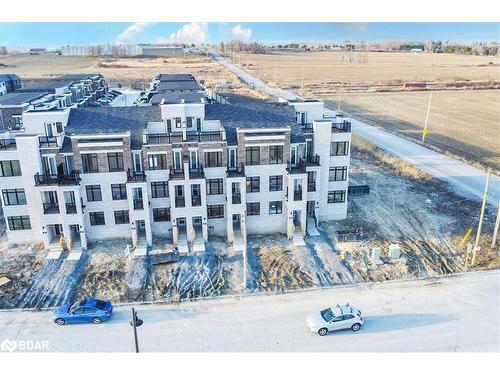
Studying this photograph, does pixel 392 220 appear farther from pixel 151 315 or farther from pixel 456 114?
pixel 456 114

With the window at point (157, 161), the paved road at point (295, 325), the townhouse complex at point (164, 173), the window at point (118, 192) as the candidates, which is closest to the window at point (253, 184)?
the townhouse complex at point (164, 173)

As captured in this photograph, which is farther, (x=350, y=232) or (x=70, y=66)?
(x=70, y=66)

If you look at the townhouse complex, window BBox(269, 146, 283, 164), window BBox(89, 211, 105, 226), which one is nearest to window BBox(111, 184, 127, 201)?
the townhouse complex

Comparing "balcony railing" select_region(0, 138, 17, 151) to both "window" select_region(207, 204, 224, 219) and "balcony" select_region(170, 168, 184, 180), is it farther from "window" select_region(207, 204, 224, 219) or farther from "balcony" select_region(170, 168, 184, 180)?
"window" select_region(207, 204, 224, 219)

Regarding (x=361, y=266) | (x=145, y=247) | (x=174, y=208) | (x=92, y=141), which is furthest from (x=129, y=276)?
(x=361, y=266)

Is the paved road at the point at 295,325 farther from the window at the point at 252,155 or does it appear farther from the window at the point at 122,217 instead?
the window at the point at 252,155
